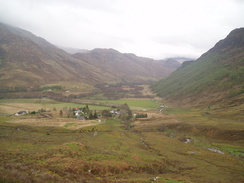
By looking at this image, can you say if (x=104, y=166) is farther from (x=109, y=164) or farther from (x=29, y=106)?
(x=29, y=106)

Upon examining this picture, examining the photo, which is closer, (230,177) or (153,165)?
(230,177)

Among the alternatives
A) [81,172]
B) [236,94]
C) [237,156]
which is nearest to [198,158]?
[237,156]

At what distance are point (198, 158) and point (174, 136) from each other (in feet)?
113

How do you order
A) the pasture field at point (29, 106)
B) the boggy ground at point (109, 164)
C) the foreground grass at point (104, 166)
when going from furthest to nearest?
the pasture field at point (29, 106) < the boggy ground at point (109, 164) < the foreground grass at point (104, 166)

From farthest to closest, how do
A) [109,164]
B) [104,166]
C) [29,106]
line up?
[29,106], [109,164], [104,166]

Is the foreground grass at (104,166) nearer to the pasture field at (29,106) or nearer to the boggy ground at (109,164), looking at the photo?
the boggy ground at (109,164)

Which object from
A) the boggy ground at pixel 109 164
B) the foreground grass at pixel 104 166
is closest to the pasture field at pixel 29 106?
the boggy ground at pixel 109 164

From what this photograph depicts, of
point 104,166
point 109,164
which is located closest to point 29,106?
point 109,164

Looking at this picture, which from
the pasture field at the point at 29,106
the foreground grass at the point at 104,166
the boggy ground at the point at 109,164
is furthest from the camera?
the pasture field at the point at 29,106

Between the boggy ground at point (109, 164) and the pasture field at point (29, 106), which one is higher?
the pasture field at point (29, 106)

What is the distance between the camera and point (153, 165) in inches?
1649

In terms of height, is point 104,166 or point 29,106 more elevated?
point 29,106

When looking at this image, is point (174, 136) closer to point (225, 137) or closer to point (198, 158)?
point (225, 137)

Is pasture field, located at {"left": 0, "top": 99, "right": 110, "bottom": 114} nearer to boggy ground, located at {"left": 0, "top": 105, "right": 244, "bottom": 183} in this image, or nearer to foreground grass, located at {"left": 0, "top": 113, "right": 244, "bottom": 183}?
boggy ground, located at {"left": 0, "top": 105, "right": 244, "bottom": 183}
